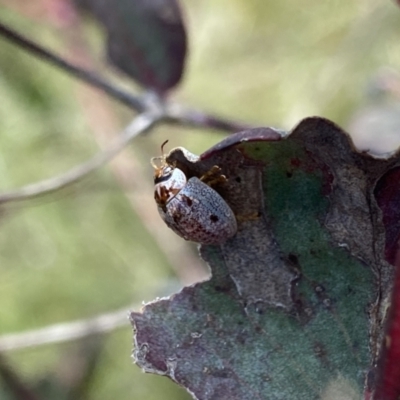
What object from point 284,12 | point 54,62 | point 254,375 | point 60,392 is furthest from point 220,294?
point 284,12

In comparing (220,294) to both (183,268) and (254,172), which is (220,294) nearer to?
Result: (254,172)

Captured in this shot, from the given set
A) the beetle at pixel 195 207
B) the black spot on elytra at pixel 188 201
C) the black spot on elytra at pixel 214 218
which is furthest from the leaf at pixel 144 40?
the black spot on elytra at pixel 214 218

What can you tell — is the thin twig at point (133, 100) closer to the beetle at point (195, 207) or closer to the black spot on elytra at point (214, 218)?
the beetle at point (195, 207)

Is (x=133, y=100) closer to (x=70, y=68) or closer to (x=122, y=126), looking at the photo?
(x=70, y=68)

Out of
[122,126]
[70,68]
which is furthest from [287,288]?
[122,126]

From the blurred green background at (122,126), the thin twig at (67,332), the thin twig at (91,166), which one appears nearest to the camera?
the thin twig at (91,166)

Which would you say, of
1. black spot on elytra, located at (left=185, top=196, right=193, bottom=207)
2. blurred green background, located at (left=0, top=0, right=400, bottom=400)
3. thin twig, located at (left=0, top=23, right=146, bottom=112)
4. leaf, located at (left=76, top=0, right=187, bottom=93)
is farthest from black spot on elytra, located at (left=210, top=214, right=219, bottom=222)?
blurred green background, located at (left=0, top=0, right=400, bottom=400)
